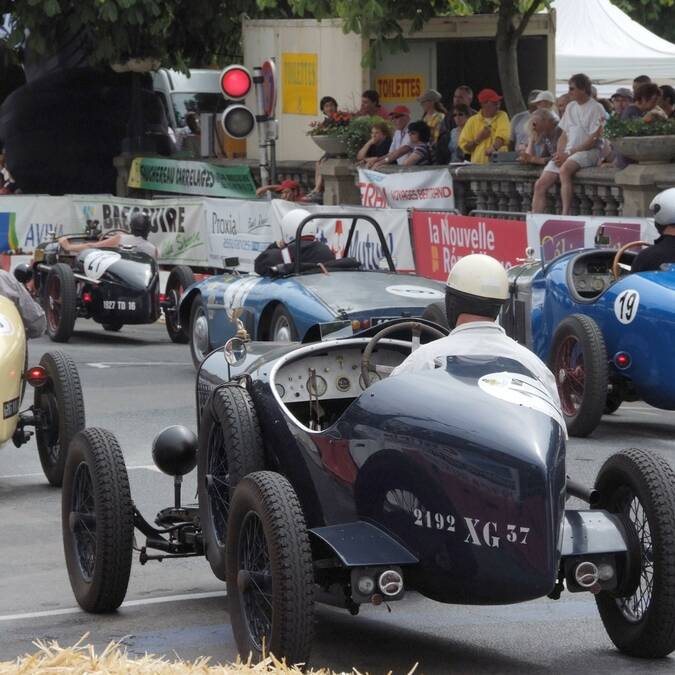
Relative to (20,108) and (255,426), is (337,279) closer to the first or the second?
(255,426)

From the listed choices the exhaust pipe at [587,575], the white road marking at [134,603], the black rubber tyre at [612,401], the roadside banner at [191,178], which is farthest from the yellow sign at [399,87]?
the exhaust pipe at [587,575]

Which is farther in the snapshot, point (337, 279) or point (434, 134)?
point (434, 134)

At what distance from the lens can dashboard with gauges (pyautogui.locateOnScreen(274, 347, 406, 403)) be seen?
7.53 metres

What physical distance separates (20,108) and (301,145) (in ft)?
17.9

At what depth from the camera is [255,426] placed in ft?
22.8

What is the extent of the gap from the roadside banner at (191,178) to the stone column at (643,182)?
787 cm

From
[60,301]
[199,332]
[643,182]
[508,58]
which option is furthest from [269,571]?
[508,58]

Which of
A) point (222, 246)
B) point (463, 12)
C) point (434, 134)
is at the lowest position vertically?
point (222, 246)

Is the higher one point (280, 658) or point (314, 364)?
point (314, 364)

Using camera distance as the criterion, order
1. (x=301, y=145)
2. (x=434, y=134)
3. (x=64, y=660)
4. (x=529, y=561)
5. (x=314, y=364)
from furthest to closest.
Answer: (x=301, y=145), (x=434, y=134), (x=314, y=364), (x=529, y=561), (x=64, y=660)

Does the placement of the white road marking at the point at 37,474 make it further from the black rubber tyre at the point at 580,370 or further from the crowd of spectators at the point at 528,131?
the crowd of spectators at the point at 528,131

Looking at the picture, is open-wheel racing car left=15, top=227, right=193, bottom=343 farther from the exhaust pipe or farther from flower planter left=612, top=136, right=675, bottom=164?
the exhaust pipe

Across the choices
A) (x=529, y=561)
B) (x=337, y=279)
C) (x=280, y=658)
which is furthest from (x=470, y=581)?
(x=337, y=279)

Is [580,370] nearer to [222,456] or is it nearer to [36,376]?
[36,376]
